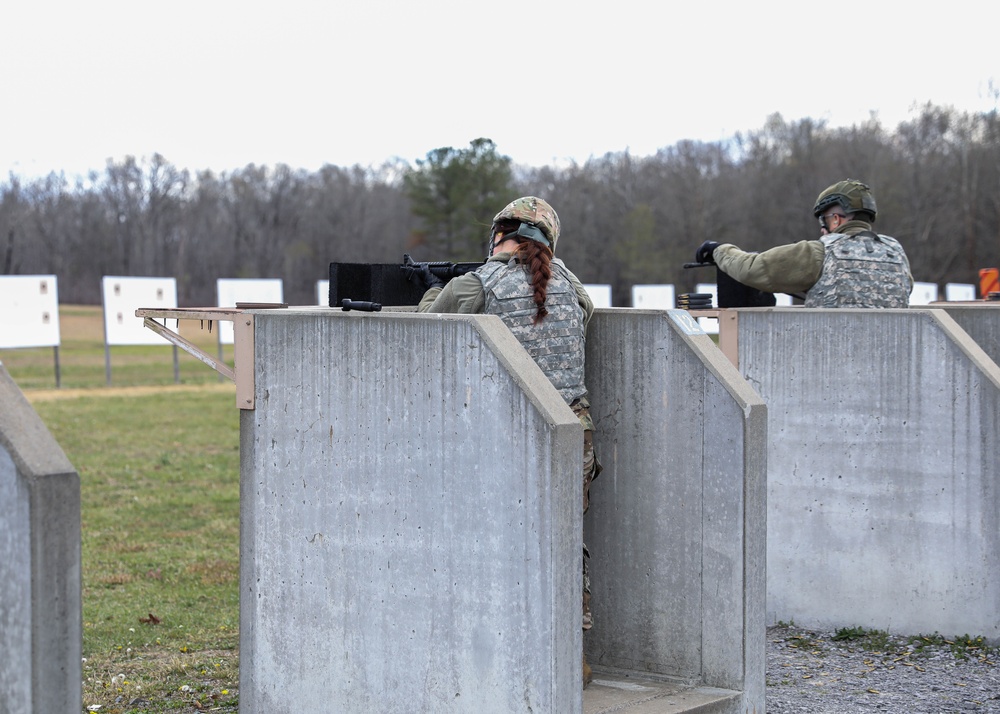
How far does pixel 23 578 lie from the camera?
287cm

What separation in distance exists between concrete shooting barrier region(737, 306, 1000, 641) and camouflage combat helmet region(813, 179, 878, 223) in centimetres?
63

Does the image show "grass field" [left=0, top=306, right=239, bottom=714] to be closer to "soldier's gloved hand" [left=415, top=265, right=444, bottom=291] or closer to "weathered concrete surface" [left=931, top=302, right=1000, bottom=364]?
"soldier's gloved hand" [left=415, top=265, right=444, bottom=291]

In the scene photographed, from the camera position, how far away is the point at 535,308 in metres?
4.14

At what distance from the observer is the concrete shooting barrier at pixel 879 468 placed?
5.61 m

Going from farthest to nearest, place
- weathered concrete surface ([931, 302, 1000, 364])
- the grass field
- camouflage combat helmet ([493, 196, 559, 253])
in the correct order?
weathered concrete surface ([931, 302, 1000, 364]), the grass field, camouflage combat helmet ([493, 196, 559, 253])

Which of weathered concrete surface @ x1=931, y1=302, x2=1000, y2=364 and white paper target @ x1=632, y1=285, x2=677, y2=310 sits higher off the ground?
white paper target @ x1=632, y1=285, x2=677, y2=310

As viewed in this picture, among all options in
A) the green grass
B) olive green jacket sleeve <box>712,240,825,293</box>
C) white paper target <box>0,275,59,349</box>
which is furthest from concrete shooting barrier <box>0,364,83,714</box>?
white paper target <box>0,275,59,349</box>

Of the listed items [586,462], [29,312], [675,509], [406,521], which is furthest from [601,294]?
[406,521]

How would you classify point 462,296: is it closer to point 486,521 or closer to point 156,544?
point 486,521

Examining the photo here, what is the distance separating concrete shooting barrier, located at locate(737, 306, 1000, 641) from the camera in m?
5.61

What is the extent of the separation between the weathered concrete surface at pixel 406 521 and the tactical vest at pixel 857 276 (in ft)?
9.32

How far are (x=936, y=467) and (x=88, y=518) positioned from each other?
20.3 ft

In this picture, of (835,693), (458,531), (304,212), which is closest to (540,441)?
(458,531)

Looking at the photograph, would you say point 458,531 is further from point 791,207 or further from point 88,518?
point 791,207
